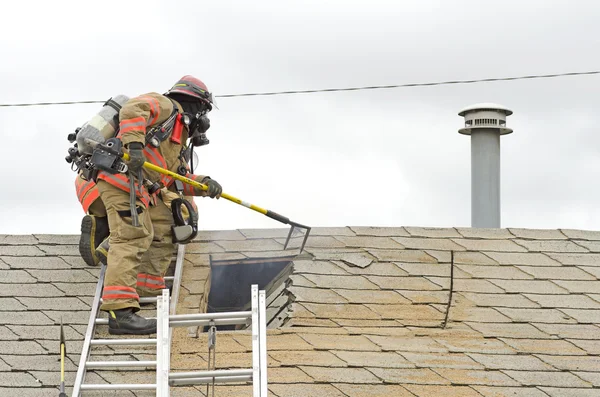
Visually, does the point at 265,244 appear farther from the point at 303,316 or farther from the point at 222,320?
the point at 222,320

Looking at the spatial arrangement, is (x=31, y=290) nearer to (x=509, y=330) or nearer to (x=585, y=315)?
(x=509, y=330)

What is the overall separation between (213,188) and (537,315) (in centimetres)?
237

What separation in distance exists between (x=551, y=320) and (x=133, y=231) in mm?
2735

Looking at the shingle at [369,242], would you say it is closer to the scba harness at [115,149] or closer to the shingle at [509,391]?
the scba harness at [115,149]

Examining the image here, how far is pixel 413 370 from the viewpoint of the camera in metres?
6.03

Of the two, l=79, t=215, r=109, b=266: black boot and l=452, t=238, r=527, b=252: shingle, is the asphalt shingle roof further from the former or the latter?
l=79, t=215, r=109, b=266: black boot

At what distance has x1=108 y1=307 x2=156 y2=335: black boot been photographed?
6461mm

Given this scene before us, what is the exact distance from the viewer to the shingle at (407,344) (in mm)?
6352

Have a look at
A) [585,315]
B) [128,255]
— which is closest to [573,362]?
[585,315]

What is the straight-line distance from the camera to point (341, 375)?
5.94 metres

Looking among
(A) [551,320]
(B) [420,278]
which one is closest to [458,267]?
(B) [420,278]

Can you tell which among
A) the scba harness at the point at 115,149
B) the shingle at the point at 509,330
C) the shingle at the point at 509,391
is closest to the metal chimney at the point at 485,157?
the shingle at the point at 509,330

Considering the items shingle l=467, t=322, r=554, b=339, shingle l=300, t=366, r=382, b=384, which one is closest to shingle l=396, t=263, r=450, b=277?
shingle l=467, t=322, r=554, b=339

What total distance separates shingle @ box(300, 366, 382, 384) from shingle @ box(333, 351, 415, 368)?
81 millimetres
